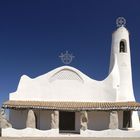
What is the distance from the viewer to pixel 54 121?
2362cm

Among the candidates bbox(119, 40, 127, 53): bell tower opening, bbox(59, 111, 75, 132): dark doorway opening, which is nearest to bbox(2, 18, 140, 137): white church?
bbox(59, 111, 75, 132): dark doorway opening

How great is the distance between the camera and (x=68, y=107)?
2345 centimetres

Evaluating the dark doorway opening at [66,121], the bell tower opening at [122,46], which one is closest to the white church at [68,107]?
the dark doorway opening at [66,121]

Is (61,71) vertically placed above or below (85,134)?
above

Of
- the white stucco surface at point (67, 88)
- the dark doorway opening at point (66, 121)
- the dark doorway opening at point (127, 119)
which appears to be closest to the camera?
the dark doorway opening at point (127, 119)

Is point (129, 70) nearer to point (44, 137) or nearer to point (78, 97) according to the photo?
point (78, 97)

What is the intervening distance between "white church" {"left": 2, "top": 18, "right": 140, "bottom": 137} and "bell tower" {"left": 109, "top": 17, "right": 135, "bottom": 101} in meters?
0.57

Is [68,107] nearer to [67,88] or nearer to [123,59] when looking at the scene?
[67,88]

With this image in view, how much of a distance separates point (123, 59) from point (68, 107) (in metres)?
7.50

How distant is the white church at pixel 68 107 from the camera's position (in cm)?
2320

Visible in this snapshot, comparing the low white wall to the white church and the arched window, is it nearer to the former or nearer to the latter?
the white church

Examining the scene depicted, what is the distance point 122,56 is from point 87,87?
15.9ft

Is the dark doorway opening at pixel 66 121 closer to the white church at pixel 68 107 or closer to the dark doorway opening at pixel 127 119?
the white church at pixel 68 107


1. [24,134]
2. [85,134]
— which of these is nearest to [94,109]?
[85,134]
